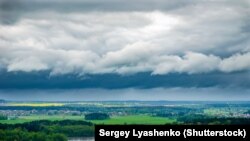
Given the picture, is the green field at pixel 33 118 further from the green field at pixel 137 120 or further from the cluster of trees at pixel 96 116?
the green field at pixel 137 120

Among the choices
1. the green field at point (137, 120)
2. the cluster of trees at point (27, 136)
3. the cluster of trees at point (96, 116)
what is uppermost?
the cluster of trees at point (96, 116)

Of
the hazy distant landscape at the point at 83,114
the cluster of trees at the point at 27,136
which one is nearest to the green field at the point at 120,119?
the hazy distant landscape at the point at 83,114

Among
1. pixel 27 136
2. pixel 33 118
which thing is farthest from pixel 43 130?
pixel 33 118

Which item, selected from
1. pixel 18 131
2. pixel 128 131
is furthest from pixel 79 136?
pixel 128 131

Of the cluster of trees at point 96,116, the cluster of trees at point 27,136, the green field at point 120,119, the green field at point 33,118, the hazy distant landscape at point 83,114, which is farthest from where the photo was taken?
the green field at point 33,118

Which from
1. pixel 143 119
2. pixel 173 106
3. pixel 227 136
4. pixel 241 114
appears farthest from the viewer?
pixel 173 106

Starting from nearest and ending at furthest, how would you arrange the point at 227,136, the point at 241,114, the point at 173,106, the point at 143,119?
the point at 227,136 < the point at 143,119 < the point at 241,114 < the point at 173,106

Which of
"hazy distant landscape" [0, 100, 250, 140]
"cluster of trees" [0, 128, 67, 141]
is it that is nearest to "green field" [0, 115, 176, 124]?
"hazy distant landscape" [0, 100, 250, 140]

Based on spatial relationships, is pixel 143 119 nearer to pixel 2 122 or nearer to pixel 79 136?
pixel 79 136
